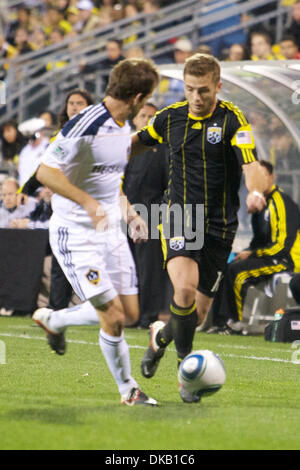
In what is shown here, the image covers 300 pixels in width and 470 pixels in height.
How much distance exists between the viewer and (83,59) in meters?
17.2

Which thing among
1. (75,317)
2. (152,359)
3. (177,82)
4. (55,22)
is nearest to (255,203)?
(75,317)

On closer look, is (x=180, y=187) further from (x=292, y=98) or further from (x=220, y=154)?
(x=292, y=98)

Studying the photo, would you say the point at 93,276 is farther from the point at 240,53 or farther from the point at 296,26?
the point at 296,26

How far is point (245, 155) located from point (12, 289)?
6487 mm

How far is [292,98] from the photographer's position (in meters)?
11.1

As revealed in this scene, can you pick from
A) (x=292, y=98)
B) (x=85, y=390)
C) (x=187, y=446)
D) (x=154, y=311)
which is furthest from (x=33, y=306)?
(x=187, y=446)

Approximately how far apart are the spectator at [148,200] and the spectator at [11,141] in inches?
164

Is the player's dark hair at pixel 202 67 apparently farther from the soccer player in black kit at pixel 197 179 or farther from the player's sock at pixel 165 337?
the player's sock at pixel 165 337

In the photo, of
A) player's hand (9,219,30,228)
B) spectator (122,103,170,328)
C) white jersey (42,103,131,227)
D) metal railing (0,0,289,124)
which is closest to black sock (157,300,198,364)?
white jersey (42,103,131,227)

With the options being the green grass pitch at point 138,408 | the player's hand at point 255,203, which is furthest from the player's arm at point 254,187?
the green grass pitch at point 138,408

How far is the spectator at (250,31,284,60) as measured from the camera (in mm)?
13148

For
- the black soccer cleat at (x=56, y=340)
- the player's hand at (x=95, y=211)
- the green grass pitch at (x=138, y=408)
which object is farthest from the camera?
the black soccer cleat at (x=56, y=340)

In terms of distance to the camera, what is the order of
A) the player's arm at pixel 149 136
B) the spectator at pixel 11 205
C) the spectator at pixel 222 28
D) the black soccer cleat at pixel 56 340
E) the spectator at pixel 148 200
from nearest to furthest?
the black soccer cleat at pixel 56 340 < the player's arm at pixel 149 136 < the spectator at pixel 148 200 < the spectator at pixel 11 205 < the spectator at pixel 222 28

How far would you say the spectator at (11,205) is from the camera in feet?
40.0
